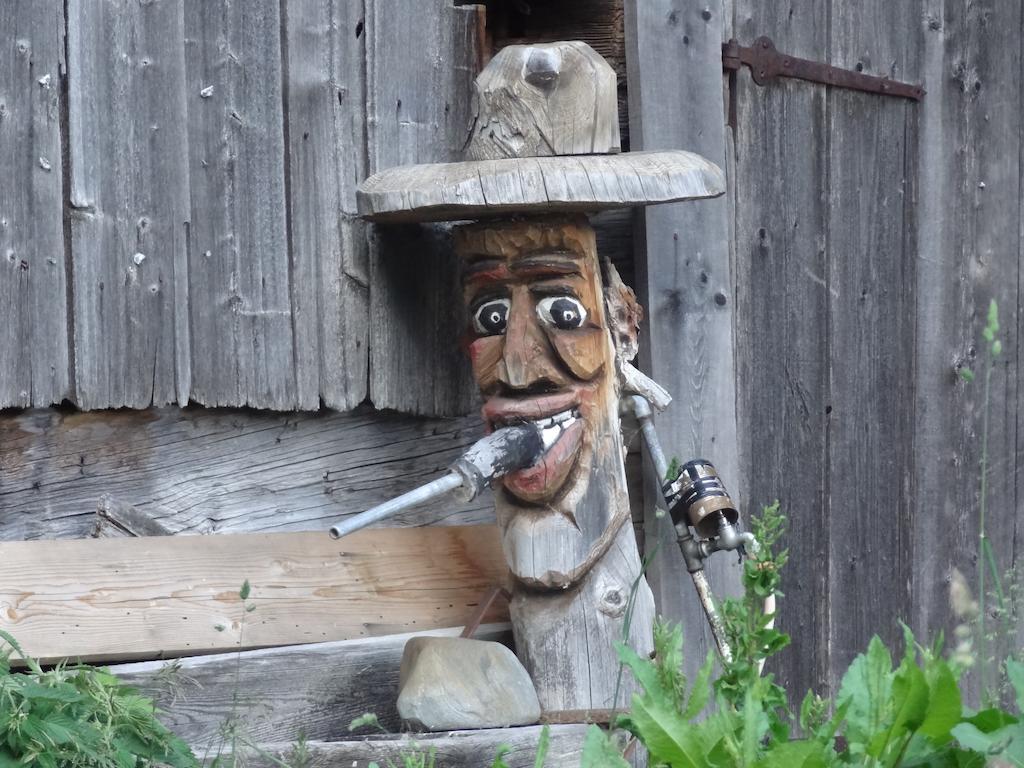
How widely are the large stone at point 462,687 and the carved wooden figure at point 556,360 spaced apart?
0.35 ft

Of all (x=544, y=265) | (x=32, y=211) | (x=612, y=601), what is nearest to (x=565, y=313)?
Result: (x=544, y=265)

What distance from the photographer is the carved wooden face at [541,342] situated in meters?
2.95

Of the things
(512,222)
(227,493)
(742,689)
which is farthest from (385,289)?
(742,689)

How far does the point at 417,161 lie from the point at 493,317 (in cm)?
50

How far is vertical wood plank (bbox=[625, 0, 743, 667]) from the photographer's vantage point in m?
3.43

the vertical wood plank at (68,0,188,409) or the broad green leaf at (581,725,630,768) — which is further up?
the vertical wood plank at (68,0,188,409)

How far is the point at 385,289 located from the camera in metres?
3.22

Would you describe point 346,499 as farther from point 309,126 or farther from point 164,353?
point 309,126

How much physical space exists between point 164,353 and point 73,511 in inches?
15.4

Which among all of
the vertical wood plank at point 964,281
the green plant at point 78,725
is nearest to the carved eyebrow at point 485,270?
the green plant at point 78,725


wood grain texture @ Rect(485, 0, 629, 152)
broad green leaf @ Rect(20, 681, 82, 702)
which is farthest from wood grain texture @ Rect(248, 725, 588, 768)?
wood grain texture @ Rect(485, 0, 629, 152)

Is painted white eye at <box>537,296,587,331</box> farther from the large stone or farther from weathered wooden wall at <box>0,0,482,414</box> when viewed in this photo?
the large stone

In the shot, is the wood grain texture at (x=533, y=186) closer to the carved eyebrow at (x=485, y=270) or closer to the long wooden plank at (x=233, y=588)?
the carved eyebrow at (x=485, y=270)

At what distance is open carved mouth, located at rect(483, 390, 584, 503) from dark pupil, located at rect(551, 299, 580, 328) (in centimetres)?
15
